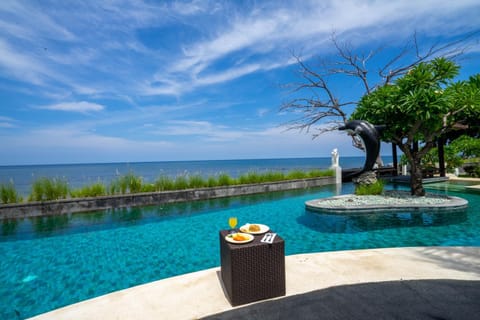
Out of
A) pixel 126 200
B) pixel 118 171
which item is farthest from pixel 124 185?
pixel 118 171

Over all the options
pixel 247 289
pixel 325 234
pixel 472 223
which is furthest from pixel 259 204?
pixel 247 289

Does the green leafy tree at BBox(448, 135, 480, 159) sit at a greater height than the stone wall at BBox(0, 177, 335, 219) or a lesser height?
greater

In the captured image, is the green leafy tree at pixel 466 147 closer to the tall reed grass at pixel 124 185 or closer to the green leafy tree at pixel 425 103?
the green leafy tree at pixel 425 103

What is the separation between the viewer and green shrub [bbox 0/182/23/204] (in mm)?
5980

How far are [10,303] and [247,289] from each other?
2.74 meters

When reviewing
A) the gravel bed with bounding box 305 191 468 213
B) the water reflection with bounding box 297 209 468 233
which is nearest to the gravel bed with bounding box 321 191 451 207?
the gravel bed with bounding box 305 191 468 213

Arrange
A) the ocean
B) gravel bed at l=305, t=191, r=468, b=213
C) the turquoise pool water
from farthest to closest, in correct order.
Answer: the ocean, gravel bed at l=305, t=191, r=468, b=213, the turquoise pool water

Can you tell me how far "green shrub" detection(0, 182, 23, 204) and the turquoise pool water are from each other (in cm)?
88

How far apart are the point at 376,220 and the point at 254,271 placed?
14.5ft

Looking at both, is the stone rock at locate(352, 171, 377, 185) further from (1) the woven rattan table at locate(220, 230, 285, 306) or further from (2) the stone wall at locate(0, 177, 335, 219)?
(1) the woven rattan table at locate(220, 230, 285, 306)

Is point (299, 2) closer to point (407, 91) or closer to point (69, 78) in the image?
point (407, 91)

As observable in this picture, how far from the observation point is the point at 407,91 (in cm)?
613

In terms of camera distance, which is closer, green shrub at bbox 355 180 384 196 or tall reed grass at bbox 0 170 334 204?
tall reed grass at bbox 0 170 334 204

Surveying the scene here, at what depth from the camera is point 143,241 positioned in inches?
171
